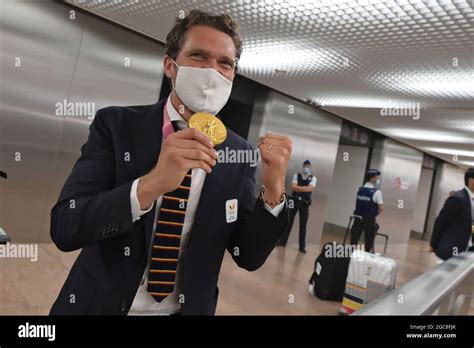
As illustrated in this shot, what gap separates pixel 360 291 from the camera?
318cm

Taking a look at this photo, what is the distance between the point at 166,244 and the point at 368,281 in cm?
284

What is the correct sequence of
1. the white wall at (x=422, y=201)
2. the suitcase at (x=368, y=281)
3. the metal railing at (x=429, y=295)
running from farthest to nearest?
1. the white wall at (x=422, y=201)
2. the suitcase at (x=368, y=281)
3. the metal railing at (x=429, y=295)

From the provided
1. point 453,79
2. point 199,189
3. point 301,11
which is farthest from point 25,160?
point 453,79

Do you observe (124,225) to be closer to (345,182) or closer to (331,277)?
(331,277)

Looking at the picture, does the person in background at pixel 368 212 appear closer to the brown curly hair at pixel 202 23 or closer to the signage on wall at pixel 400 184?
the signage on wall at pixel 400 184

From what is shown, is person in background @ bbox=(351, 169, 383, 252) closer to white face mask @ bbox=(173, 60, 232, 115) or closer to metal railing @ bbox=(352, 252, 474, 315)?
metal railing @ bbox=(352, 252, 474, 315)

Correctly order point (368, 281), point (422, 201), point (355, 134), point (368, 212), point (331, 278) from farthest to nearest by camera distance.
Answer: point (422, 201) → point (355, 134) → point (368, 212) → point (331, 278) → point (368, 281)

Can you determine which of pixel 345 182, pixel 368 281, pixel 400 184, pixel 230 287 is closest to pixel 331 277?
pixel 368 281

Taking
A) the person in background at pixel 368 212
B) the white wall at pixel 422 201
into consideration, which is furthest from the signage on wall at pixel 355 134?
the white wall at pixel 422 201

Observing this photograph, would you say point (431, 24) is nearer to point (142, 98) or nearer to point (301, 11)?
point (301, 11)

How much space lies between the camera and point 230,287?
3.66 metres

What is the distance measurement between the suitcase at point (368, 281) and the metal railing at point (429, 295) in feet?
6.28

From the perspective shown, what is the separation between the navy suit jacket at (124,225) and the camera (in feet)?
2.37
